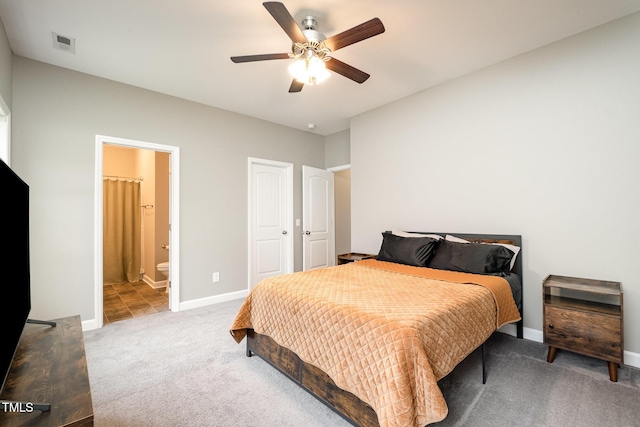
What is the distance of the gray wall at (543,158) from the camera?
2.27 metres

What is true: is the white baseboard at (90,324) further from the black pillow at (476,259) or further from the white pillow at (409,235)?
the black pillow at (476,259)

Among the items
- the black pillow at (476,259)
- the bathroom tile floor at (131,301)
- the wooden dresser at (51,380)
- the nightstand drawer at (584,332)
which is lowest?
the bathroom tile floor at (131,301)

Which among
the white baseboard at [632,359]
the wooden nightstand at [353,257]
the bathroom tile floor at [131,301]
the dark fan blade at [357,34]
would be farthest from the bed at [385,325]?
the bathroom tile floor at [131,301]

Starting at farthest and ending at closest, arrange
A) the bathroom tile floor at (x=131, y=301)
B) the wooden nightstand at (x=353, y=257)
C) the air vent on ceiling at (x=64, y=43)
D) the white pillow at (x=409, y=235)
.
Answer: the wooden nightstand at (x=353, y=257) < the bathroom tile floor at (x=131, y=301) < the white pillow at (x=409, y=235) < the air vent on ceiling at (x=64, y=43)

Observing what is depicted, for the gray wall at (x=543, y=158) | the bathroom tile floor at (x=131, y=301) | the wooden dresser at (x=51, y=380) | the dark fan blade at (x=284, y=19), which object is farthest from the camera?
the bathroom tile floor at (x=131, y=301)

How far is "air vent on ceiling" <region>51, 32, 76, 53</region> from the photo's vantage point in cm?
→ 243

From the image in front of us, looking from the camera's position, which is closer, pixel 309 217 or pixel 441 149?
pixel 441 149

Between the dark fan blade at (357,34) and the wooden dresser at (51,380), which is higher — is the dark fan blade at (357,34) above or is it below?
above

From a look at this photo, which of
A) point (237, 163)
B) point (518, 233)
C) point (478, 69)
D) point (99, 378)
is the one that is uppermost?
point (478, 69)

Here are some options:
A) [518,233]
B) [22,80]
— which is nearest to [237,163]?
[22,80]

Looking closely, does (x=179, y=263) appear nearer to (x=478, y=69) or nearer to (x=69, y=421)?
(x=69, y=421)

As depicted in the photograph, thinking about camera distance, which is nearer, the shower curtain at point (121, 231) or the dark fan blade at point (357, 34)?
the dark fan blade at point (357, 34)

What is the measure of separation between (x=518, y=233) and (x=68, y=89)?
4760 millimetres

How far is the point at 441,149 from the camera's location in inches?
133
